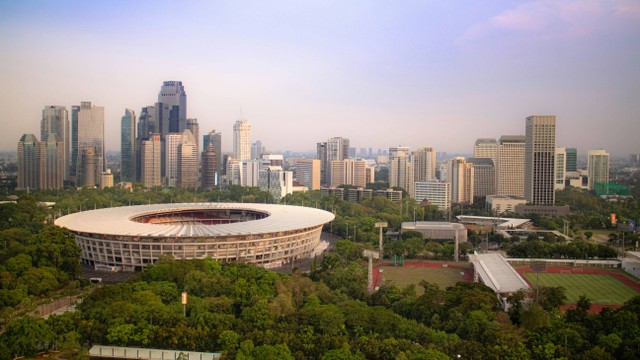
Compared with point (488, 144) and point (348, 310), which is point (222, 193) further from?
point (348, 310)

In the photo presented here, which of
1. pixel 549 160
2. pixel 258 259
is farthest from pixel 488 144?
pixel 258 259

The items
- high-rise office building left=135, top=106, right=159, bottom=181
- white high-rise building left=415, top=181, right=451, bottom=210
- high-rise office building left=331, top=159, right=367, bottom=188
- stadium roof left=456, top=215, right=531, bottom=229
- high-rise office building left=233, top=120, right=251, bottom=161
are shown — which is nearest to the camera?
stadium roof left=456, top=215, right=531, bottom=229

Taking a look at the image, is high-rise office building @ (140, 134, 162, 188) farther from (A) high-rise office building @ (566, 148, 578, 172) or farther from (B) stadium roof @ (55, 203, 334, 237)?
(A) high-rise office building @ (566, 148, 578, 172)

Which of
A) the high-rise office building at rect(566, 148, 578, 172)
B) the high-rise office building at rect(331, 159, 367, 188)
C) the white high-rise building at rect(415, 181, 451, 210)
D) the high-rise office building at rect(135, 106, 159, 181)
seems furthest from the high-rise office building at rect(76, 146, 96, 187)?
the high-rise office building at rect(566, 148, 578, 172)

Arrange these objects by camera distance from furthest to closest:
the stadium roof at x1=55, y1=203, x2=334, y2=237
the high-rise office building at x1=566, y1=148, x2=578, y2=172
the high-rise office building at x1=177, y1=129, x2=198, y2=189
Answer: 1. the high-rise office building at x1=566, y1=148, x2=578, y2=172
2. the high-rise office building at x1=177, y1=129, x2=198, y2=189
3. the stadium roof at x1=55, y1=203, x2=334, y2=237

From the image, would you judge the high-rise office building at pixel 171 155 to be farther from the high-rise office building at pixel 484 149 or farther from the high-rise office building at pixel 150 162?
the high-rise office building at pixel 484 149

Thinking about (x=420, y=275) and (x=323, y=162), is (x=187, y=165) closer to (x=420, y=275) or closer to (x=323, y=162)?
(x=323, y=162)
